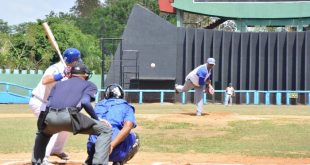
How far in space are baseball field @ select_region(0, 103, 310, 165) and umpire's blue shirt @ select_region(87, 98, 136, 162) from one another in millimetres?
1962

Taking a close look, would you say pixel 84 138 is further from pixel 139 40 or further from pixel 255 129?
pixel 139 40

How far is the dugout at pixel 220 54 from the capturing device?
41281mm

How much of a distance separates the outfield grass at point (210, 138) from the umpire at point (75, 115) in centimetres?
448

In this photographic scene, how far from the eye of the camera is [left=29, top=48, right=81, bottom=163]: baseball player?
8320 millimetres

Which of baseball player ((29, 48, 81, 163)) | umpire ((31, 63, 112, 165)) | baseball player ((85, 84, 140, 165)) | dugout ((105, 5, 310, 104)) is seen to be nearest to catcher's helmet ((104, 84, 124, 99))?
baseball player ((85, 84, 140, 165))

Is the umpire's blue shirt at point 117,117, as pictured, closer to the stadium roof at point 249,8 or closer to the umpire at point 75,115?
the umpire at point 75,115

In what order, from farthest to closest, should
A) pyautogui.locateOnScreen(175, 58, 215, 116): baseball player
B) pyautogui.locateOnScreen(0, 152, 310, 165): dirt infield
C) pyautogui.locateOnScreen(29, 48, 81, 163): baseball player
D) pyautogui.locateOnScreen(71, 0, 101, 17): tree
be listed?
pyautogui.locateOnScreen(71, 0, 101, 17): tree
pyautogui.locateOnScreen(175, 58, 215, 116): baseball player
pyautogui.locateOnScreen(0, 152, 310, 165): dirt infield
pyautogui.locateOnScreen(29, 48, 81, 163): baseball player

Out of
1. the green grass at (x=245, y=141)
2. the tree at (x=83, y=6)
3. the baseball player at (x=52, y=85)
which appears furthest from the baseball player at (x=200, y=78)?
the tree at (x=83, y=6)

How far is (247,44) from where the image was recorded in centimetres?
4197

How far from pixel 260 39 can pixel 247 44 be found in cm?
98

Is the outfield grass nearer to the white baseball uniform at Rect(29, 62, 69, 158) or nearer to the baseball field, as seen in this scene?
the baseball field

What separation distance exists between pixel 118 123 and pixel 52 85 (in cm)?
185

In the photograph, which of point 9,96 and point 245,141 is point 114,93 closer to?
point 245,141

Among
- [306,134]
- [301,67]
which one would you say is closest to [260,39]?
[301,67]
